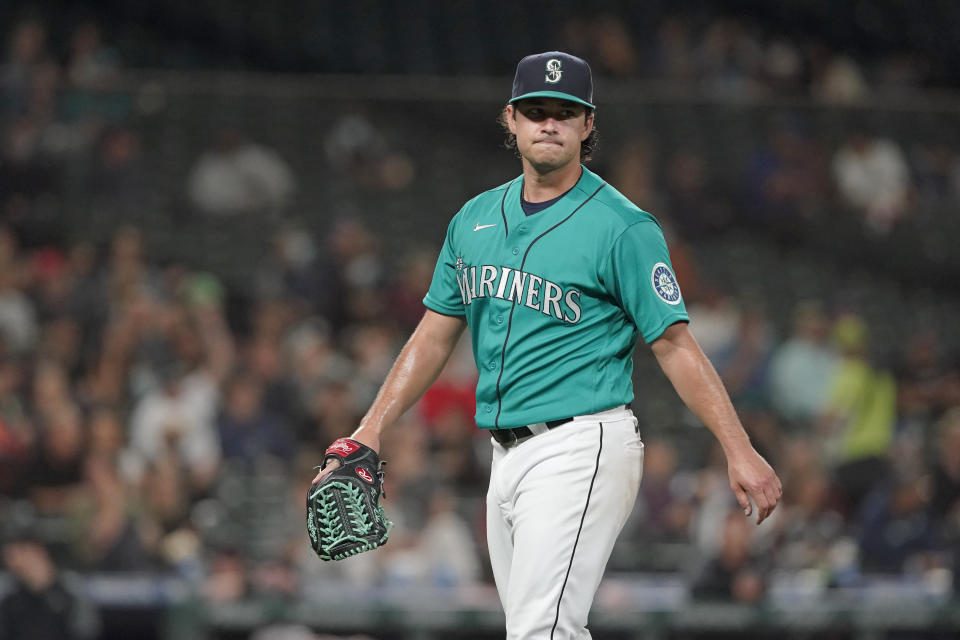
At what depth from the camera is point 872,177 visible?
39.2 ft

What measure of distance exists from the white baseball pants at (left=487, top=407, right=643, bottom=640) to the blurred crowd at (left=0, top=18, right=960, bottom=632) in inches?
160

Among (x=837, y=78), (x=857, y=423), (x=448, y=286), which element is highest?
(x=837, y=78)

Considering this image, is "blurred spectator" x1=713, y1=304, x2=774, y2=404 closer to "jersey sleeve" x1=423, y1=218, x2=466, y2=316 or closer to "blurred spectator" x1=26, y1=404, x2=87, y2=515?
"blurred spectator" x1=26, y1=404, x2=87, y2=515

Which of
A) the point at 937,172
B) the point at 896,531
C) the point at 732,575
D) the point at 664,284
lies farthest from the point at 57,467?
the point at 937,172

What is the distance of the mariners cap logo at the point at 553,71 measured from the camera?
3.69 meters

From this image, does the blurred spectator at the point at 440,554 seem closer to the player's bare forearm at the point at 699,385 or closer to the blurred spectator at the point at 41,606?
the blurred spectator at the point at 41,606

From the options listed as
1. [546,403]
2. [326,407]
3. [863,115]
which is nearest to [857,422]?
[863,115]

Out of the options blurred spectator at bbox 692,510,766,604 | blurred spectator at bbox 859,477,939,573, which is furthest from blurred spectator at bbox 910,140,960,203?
blurred spectator at bbox 692,510,766,604

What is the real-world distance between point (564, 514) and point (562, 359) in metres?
0.40

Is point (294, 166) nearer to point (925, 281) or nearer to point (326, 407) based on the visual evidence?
point (326, 407)

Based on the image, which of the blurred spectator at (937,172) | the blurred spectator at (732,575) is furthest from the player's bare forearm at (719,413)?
the blurred spectator at (937,172)

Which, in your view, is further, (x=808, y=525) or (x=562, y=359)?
(x=808, y=525)

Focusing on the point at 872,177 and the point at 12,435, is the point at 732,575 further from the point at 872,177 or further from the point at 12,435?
the point at 872,177

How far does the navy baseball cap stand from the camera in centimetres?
368
